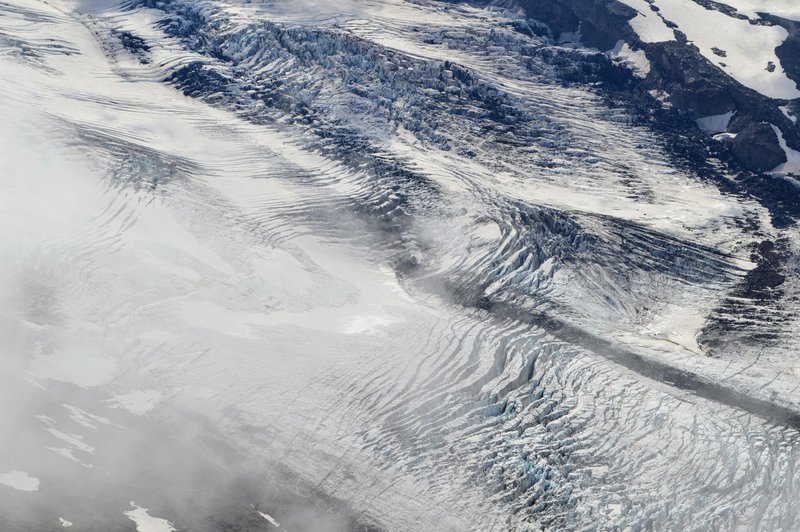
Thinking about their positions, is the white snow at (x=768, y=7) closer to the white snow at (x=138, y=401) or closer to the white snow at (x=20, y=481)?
the white snow at (x=138, y=401)

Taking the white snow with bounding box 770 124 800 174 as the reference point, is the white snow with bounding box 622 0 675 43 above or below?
above

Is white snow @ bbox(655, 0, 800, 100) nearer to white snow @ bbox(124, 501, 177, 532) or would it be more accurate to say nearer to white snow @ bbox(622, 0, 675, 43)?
white snow @ bbox(622, 0, 675, 43)

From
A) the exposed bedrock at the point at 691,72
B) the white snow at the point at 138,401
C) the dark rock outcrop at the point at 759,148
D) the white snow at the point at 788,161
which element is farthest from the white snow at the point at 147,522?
the white snow at the point at 788,161

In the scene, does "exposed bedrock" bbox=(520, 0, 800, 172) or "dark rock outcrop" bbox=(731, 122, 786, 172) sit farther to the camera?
"exposed bedrock" bbox=(520, 0, 800, 172)

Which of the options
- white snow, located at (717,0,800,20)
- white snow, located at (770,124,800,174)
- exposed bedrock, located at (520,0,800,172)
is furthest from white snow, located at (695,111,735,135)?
white snow, located at (717,0,800,20)

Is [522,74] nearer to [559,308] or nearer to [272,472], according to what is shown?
[559,308]

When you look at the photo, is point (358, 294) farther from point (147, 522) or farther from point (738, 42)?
point (738, 42)

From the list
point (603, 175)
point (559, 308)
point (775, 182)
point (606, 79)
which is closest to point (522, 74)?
point (606, 79)
